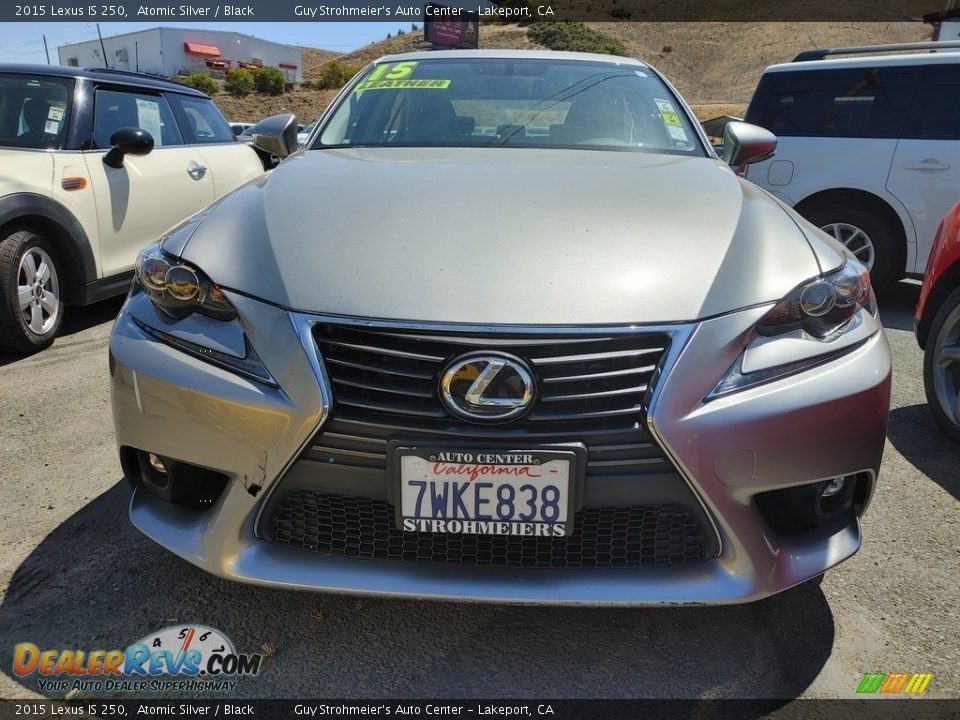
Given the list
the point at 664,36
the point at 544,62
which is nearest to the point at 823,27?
the point at 664,36

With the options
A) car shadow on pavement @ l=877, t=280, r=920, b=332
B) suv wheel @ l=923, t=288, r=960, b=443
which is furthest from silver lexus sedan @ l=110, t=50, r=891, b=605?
car shadow on pavement @ l=877, t=280, r=920, b=332

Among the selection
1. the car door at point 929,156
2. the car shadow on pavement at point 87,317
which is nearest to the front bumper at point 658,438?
the car shadow on pavement at point 87,317

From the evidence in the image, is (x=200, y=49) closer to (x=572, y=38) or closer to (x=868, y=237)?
(x=572, y=38)

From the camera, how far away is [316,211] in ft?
6.57

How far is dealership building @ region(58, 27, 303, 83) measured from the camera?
57.6 m

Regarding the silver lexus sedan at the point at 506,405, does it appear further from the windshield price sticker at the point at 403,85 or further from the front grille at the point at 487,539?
the windshield price sticker at the point at 403,85

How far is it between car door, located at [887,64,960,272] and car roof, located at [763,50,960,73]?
0.18 feet

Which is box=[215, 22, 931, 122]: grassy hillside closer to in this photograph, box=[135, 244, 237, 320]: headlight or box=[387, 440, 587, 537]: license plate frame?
box=[135, 244, 237, 320]: headlight

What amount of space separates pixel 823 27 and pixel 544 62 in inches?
2732

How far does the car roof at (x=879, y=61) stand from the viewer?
5.39 m

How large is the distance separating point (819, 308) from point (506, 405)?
78 cm

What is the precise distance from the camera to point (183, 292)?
180cm

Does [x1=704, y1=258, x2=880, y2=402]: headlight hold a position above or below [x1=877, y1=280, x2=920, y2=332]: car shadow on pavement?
above

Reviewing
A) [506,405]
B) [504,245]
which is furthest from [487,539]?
[504,245]
